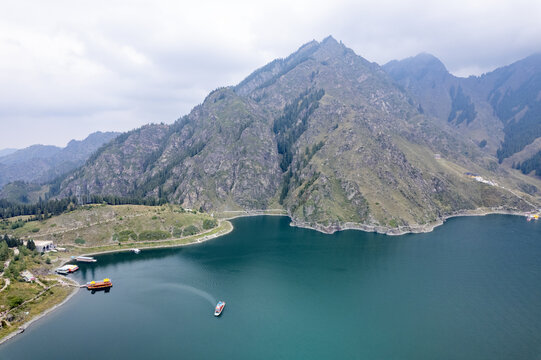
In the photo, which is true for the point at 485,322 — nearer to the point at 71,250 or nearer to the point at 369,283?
the point at 369,283

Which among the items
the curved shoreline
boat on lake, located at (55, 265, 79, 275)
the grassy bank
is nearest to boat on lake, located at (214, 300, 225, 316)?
the curved shoreline

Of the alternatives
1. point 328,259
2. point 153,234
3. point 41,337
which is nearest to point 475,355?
point 328,259

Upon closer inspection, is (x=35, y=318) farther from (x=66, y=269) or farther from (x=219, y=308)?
(x=219, y=308)

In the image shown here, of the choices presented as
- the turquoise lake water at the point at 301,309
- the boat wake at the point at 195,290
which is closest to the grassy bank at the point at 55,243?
the turquoise lake water at the point at 301,309

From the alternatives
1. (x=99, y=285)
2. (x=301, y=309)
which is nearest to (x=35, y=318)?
(x=99, y=285)

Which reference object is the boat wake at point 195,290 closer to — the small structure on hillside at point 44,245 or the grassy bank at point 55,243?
the grassy bank at point 55,243

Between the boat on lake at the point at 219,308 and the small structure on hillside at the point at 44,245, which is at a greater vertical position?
the small structure on hillside at the point at 44,245

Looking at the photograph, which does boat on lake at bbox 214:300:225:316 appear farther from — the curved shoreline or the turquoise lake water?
the curved shoreline

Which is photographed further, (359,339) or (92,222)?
(92,222)
